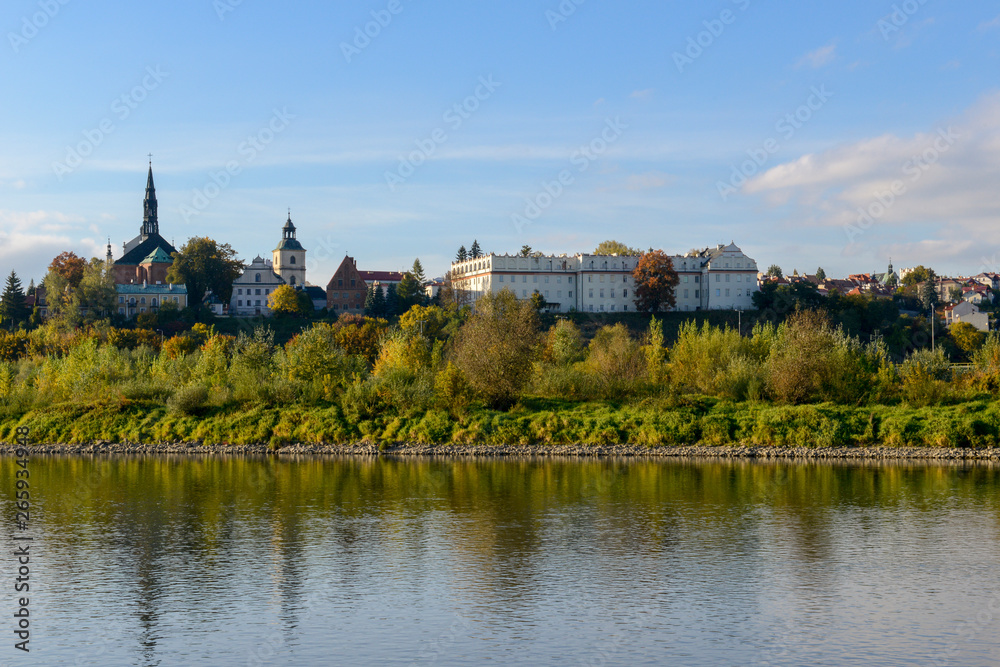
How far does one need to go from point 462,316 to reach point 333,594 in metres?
84.0

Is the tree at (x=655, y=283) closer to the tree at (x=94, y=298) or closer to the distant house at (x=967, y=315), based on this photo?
the distant house at (x=967, y=315)

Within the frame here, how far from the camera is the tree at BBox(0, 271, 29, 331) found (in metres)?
112

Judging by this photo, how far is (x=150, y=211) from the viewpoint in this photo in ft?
522

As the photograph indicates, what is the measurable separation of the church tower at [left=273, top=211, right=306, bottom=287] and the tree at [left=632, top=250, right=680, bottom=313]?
2113 inches

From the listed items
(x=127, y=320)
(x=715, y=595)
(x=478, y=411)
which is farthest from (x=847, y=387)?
(x=127, y=320)

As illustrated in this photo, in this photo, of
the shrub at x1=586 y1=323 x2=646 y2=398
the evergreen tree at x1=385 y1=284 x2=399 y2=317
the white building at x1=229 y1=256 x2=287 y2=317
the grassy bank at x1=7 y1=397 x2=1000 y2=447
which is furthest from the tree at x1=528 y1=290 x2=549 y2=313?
the grassy bank at x1=7 y1=397 x2=1000 y2=447

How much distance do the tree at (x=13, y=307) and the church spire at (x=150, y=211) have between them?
43.4m

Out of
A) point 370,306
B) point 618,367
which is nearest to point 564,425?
point 618,367

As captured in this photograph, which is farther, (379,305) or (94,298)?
(379,305)

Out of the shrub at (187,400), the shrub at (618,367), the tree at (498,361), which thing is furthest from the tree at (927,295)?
the shrub at (187,400)

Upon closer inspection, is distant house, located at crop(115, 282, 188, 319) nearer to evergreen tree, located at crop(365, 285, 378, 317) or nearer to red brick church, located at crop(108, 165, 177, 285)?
red brick church, located at crop(108, 165, 177, 285)

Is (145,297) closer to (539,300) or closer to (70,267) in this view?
(70,267)

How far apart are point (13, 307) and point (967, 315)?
12618 centimetres

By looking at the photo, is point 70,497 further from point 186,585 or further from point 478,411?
point 478,411
